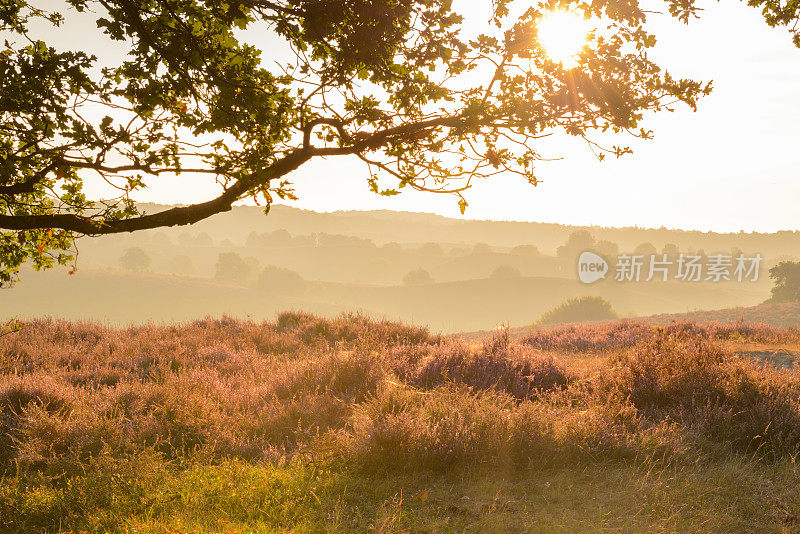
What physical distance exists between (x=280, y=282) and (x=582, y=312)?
63.0 meters

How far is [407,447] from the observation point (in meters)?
4.56

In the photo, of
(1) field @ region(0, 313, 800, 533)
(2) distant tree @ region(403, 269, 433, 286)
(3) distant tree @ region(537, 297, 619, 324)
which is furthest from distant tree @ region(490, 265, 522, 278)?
(1) field @ region(0, 313, 800, 533)

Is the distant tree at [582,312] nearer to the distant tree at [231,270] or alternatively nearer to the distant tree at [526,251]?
the distant tree at [231,270]

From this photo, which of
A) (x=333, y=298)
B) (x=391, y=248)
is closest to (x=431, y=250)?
(x=391, y=248)

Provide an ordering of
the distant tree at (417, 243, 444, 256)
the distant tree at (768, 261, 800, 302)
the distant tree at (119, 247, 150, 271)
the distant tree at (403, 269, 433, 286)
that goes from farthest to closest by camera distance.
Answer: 1. the distant tree at (417, 243, 444, 256)
2. the distant tree at (403, 269, 433, 286)
3. the distant tree at (119, 247, 150, 271)
4. the distant tree at (768, 261, 800, 302)

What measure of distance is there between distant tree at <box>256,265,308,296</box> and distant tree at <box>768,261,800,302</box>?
74.1 m

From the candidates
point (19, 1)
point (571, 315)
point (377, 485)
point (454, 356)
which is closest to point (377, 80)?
point (19, 1)

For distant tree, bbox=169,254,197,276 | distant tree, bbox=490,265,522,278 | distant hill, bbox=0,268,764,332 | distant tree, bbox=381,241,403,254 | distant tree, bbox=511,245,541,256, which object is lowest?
distant hill, bbox=0,268,764,332

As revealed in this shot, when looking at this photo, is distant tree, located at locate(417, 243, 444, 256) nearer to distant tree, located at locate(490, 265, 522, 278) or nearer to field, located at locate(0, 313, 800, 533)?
distant tree, located at locate(490, 265, 522, 278)

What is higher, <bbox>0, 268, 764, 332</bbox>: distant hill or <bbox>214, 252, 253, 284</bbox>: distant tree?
<bbox>214, 252, 253, 284</bbox>: distant tree

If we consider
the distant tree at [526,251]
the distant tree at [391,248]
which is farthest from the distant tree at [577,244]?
the distant tree at [391,248]

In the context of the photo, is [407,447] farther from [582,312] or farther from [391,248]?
[391,248]

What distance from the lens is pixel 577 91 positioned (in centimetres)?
375

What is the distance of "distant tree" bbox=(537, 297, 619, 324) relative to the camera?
43906 millimetres
